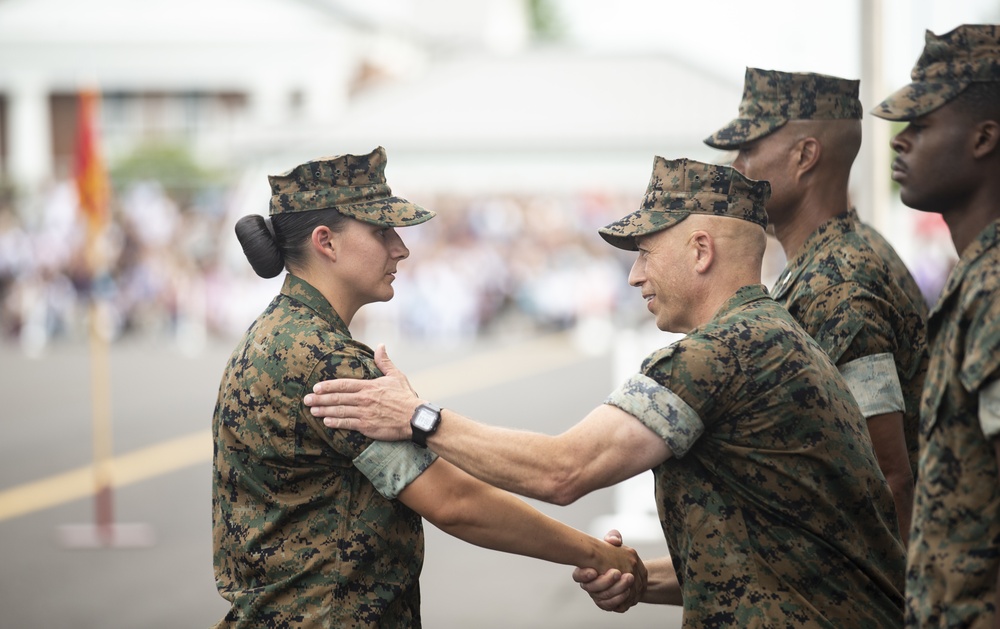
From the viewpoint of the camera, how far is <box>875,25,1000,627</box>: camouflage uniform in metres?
2.75

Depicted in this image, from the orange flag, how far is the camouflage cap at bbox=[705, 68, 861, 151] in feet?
22.2

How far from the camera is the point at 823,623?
3.21 meters

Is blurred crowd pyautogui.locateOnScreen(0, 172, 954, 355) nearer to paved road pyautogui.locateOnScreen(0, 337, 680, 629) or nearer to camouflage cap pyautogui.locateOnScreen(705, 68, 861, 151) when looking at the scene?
paved road pyautogui.locateOnScreen(0, 337, 680, 629)

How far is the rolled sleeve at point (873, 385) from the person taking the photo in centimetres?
386

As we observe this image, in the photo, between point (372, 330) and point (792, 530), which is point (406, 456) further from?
point (372, 330)

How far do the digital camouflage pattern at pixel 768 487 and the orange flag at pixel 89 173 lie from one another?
300 inches

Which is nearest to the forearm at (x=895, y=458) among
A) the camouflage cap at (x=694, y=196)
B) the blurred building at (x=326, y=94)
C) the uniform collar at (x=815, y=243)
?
the uniform collar at (x=815, y=243)

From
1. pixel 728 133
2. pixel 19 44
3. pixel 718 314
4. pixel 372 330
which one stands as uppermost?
pixel 728 133

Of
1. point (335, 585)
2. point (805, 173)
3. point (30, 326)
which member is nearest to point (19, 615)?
point (335, 585)

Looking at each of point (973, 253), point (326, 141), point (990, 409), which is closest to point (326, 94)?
point (326, 141)

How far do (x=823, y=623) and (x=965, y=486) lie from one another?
1.96 ft

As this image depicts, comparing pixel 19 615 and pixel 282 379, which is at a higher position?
pixel 282 379

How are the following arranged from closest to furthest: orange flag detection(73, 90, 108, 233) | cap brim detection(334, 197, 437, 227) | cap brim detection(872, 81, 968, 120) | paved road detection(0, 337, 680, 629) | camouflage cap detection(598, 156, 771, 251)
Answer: cap brim detection(872, 81, 968, 120) → camouflage cap detection(598, 156, 771, 251) → cap brim detection(334, 197, 437, 227) → paved road detection(0, 337, 680, 629) → orange flag detection(73, 90, 108, 233)

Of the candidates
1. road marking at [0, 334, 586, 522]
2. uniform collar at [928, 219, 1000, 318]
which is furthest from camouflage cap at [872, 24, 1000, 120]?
road marking at [0, 334, 586, 522]
